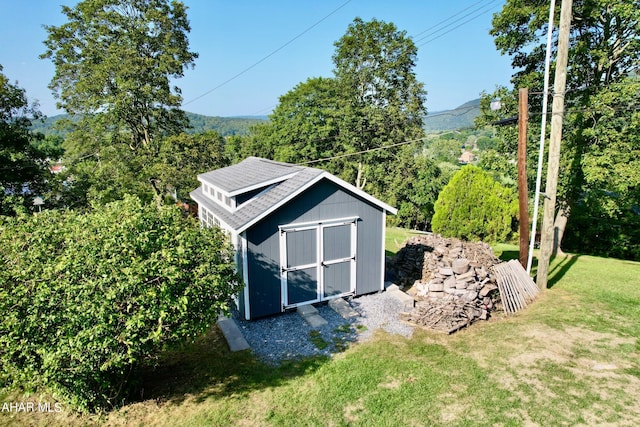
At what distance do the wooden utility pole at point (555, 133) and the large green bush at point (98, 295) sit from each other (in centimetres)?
850

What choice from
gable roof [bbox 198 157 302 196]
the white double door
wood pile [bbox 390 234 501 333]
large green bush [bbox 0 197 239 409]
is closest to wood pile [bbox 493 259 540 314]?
wood pile [bbox 390 234 501 333]

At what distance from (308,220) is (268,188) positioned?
1460 millimetres

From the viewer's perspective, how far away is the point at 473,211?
14648 mm

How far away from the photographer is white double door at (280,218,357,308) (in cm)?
886

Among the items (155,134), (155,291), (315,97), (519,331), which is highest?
(315,97)

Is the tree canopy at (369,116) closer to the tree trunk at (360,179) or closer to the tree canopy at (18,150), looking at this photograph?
the tree trunk at (360,179)

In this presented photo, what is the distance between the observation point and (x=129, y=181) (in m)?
18.3

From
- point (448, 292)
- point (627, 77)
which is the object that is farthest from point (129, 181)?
point (627, 77)

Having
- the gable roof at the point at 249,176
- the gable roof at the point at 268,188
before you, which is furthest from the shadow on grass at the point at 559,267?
the gable roof at the point at 249,176

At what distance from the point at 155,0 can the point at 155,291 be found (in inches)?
780

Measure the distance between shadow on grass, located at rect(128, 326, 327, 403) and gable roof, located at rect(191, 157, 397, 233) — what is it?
2.63 m

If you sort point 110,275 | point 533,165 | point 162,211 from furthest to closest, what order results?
point 533,165
point 162,211
point 110,275

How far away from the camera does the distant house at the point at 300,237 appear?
8.49 meters

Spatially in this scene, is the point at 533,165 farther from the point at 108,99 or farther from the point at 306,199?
the point at 108,99
